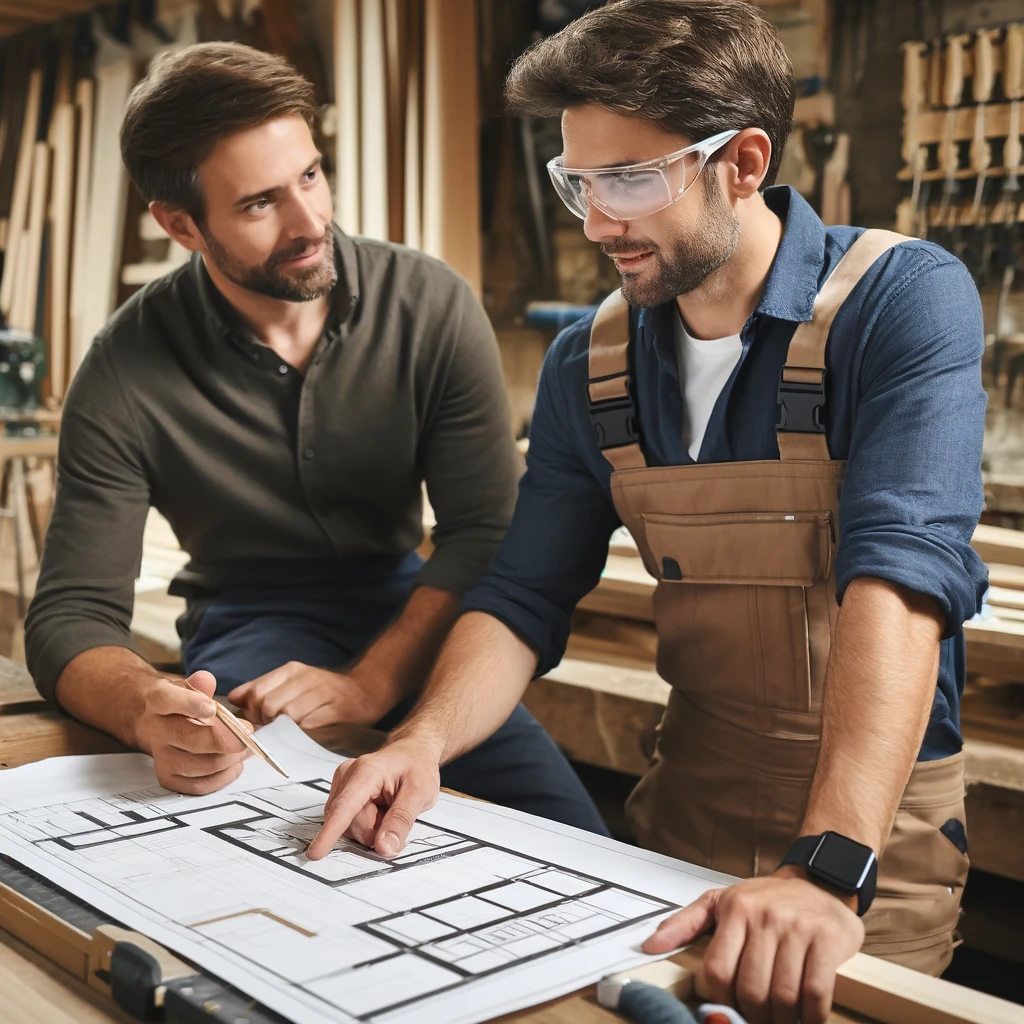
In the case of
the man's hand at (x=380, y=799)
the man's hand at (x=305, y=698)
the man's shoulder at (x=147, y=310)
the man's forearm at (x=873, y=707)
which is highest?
the man's shoulder at (x=147, y=310)

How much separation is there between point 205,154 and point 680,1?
93 centimetres

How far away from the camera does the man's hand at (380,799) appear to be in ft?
4.02

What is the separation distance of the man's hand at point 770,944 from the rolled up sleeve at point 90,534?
1166mm

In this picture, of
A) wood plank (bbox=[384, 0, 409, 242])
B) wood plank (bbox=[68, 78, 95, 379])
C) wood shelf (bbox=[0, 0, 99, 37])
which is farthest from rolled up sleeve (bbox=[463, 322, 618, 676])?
wood shelf (bbox=[0, 0, 99, 37])

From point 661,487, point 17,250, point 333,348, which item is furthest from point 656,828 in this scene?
point 17,250

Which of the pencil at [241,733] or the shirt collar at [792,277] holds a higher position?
the shirt collar at [792,277]

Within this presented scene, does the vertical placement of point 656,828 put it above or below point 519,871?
below

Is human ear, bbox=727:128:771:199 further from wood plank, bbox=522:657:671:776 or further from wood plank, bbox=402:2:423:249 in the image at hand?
wood plank, bbox=402:2:423:249

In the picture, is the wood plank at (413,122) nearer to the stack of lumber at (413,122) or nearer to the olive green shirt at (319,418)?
the stack of lumber at (413,122)

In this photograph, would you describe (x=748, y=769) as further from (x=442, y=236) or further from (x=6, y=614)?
(x=6, y=614)

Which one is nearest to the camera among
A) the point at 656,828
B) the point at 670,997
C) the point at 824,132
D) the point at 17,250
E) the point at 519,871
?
the point at 670,997

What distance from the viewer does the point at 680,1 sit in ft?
5.26

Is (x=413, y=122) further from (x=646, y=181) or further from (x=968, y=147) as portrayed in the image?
(x=646, y=181)

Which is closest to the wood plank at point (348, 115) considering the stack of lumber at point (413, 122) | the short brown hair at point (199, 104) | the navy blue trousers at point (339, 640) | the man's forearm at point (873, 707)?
the stack of lumber at point (413, 122)
